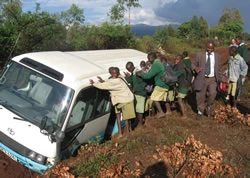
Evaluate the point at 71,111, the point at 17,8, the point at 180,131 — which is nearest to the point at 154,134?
the point at 180,131

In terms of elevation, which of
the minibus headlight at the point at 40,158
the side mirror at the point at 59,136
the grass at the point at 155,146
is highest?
the side mirror at the point at 59,136

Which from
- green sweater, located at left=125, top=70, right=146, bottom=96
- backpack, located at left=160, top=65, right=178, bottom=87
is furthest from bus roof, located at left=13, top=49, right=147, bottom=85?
backpack, located at left=160, top=65, right=178, bottom=87

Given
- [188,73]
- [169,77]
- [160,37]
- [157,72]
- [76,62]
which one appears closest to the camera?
[76,62]

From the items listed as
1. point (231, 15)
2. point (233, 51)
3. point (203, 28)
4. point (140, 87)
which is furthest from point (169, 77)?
point (231, 15)

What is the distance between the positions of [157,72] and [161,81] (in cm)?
42

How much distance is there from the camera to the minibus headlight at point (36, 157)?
4.69m

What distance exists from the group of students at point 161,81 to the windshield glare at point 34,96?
1049 mm

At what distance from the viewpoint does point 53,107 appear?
5109 mm

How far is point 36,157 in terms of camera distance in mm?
4699

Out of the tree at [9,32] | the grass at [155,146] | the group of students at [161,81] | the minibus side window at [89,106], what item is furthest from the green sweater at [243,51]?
the tree at [9,32]

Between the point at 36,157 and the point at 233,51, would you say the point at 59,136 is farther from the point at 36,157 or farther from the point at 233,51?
the point at 233,51

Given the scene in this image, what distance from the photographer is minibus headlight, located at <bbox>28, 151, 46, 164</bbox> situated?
469 centimetres

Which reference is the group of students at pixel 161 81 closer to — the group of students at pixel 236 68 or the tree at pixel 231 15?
the group of students at pixel 236 68

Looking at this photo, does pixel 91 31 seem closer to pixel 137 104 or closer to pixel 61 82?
pixel 137 104
